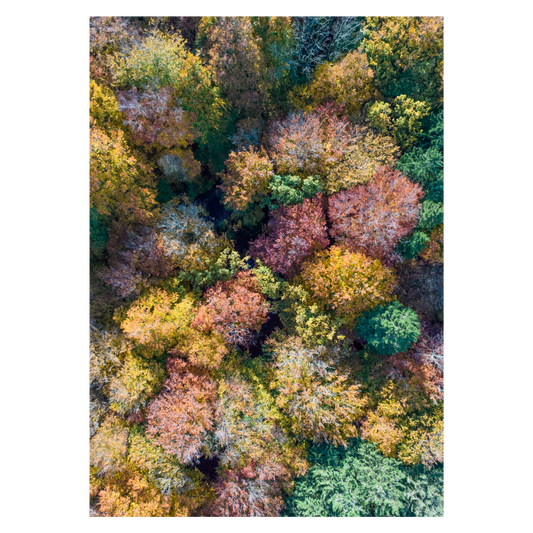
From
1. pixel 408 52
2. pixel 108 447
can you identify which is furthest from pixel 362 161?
pixel 108 447

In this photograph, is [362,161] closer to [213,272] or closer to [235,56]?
[235,56]

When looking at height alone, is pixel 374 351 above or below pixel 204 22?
below

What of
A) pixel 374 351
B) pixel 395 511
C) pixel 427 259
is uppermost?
pixel 427 259

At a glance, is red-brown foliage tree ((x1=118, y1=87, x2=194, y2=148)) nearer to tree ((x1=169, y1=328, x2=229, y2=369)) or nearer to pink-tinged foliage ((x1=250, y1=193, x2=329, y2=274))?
pink-tinged foliage ((x1=250, y1=193, x2=329, y2=274))

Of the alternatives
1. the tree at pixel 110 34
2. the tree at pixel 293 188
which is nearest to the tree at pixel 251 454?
the tree at pixel 293 188

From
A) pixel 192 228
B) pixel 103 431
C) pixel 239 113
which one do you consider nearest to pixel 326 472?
pixel 103 431

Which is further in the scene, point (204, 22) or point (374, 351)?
point (374, 351)

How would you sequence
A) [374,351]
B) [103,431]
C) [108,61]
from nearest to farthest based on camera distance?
[108,61], [103,431], [374,351]

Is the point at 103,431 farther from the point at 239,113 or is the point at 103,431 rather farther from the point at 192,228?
the point at 239,113
